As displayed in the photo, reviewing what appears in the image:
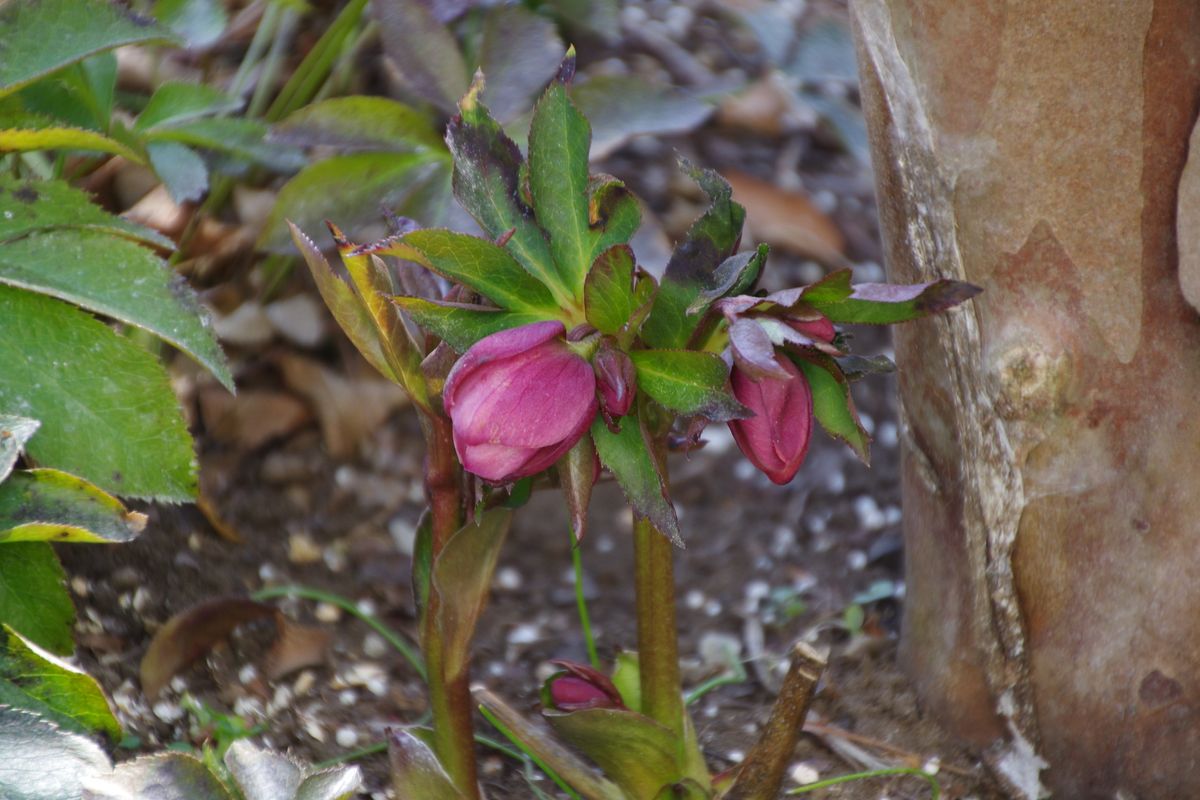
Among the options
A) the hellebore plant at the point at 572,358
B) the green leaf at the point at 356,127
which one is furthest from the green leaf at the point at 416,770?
the green leaf at the point at 356,127

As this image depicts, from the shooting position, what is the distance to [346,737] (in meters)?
0.95

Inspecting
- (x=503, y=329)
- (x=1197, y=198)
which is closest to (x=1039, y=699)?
(x=1197, y=198)

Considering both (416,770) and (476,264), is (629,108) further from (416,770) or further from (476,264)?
(416,770)

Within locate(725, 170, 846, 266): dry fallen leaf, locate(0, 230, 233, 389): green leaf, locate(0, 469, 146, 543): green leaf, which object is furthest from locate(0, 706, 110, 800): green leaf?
locate(725, 170, 846, 266): dry fallen leaf

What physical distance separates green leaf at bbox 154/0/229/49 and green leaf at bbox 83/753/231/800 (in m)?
0.61

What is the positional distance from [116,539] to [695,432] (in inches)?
13.9

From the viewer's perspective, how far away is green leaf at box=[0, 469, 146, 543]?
746 mm

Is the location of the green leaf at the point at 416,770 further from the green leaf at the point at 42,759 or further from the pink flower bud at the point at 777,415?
the pink flower bud at the point at 777,415

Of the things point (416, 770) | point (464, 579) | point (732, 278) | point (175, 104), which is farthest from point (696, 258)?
point (175, 104)

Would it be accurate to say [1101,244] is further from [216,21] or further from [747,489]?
[216,21]

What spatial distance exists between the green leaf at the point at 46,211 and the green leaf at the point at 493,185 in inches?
10.9

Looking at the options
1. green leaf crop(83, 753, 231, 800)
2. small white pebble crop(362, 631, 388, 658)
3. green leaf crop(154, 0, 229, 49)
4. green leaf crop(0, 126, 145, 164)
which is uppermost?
green leaf crop(154, 0, 229, 49)

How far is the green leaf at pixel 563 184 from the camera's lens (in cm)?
65

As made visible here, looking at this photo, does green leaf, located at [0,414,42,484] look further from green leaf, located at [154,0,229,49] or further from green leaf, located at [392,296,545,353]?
green leaf, located at [154,0,229,49]
